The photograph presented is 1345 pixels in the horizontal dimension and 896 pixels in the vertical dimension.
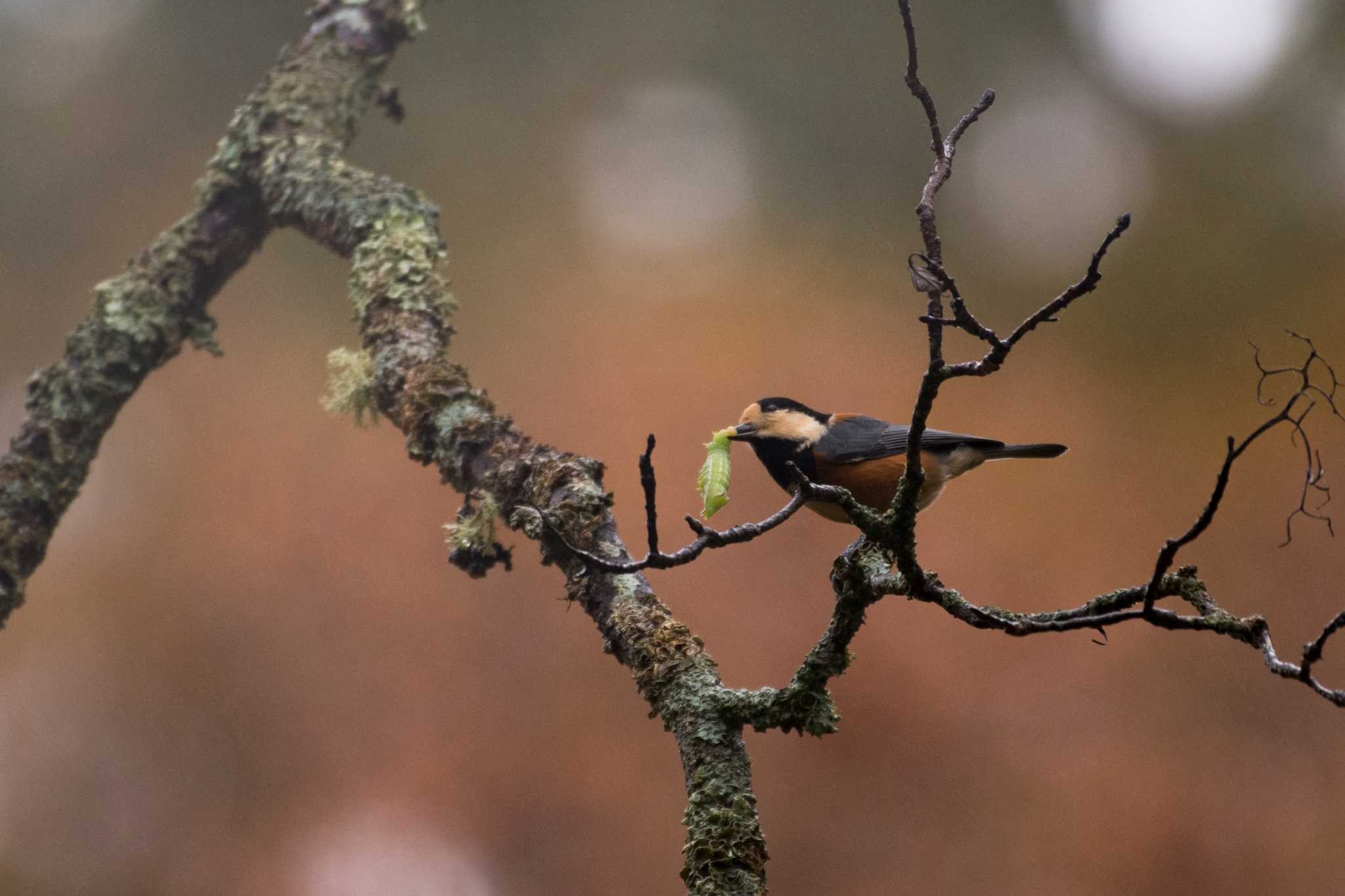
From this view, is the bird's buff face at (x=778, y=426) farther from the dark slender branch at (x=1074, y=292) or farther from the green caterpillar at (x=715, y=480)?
the dark slender branch at (x=1074, y=292)

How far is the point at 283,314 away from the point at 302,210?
0.92 m

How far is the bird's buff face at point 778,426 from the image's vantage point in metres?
2.05

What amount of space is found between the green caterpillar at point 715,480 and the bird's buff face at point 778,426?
298 mm

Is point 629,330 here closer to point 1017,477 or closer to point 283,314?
point 283,314

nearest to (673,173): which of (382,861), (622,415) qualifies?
(622,415)

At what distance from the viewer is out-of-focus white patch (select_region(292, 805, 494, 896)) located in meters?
2.60

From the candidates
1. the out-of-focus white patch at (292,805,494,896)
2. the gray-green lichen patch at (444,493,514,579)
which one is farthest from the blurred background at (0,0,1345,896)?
the gray-green lichen patch at (444,493,514,579)

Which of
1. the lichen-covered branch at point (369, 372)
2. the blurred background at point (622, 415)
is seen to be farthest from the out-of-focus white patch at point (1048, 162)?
the lichen-covered branch at point (369, 372)

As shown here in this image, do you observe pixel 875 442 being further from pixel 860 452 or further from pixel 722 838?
pixel 722 838

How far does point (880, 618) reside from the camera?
2965 millimetres

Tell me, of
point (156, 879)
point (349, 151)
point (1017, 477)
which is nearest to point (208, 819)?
point (156, 879)

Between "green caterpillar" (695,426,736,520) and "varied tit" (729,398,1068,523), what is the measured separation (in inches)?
10.8

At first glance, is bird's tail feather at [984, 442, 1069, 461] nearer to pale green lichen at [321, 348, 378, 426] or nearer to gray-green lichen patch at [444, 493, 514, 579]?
gray-green lichen patch at [444, 493, 514, 579]

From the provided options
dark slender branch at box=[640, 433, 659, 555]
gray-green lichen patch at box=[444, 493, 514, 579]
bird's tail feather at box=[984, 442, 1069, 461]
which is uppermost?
bird's tail feather at box=[984, 442, 1069, 461]
